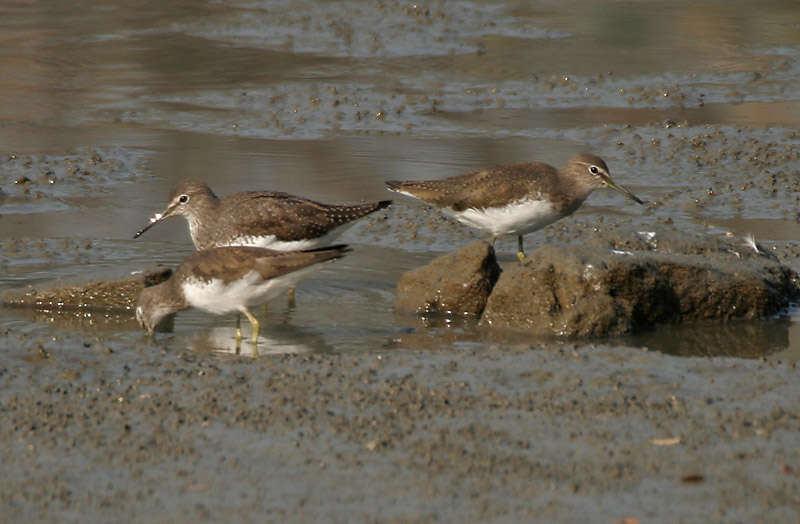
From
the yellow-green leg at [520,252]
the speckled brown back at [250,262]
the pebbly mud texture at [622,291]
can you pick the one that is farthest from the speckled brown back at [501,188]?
the speckled brown back at [250,262]

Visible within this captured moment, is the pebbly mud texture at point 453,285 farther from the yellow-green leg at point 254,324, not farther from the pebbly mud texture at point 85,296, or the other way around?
the pebbly mud texture at point 85,296

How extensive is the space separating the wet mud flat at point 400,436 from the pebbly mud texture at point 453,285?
126 cm

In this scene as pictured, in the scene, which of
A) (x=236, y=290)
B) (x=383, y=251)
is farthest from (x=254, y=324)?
(x=383, y=251)

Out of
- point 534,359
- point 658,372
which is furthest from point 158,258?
point 658,372

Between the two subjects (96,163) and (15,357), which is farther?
(96,163)

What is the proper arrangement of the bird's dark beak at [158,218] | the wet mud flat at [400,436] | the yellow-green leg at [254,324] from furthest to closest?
the bird's dark beak at [158,218] < the yellow-green leg at [254,324] < the wet mud flat at [400,436]

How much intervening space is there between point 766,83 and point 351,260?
8169 mm

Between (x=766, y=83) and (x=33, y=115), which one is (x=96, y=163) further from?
(x=766, y=83)

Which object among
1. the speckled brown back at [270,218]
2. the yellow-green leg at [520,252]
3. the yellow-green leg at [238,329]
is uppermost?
the speckled brown back at [270,218]

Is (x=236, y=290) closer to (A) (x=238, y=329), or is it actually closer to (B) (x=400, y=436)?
(A) (x=238, y=329)

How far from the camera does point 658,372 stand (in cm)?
693

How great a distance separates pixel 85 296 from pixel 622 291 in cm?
380

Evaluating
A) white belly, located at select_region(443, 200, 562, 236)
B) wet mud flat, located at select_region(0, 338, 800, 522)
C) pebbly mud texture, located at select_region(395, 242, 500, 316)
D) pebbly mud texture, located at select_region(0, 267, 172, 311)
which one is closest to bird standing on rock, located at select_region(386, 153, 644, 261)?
white belly, located at select_region(443, 200, 562, 236)

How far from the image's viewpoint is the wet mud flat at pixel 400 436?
5219 mm
